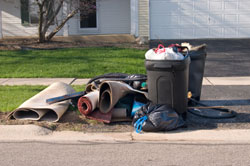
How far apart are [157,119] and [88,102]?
4.51 ft

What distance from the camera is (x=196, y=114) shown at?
25.4 ft

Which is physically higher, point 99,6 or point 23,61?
point 99,6

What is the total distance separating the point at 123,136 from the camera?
6.67 metres

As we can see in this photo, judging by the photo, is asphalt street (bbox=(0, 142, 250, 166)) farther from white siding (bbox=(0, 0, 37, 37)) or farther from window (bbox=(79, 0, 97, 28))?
white siding (bbox=(0, 0, 37, 37))

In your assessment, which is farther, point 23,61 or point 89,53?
point 89,53

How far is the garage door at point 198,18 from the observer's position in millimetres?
19484

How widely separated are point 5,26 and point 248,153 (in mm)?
17083

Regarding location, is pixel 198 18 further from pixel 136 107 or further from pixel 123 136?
pixel 123 136

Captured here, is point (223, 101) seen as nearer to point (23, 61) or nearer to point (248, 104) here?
point (248, 104)

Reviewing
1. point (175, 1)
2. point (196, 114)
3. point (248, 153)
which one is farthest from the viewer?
point (175, 1)

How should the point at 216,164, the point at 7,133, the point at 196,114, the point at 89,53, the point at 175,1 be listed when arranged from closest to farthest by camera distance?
the point at 216,164 < the point at 7,133 < the point at 196,114 < the point at 89,53 < the point at 175,1

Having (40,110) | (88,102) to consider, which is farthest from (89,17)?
(88,102)

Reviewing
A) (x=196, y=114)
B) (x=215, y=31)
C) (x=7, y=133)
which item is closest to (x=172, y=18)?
(x=215, y=31)

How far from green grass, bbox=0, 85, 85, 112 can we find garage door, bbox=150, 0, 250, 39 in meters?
10.0
